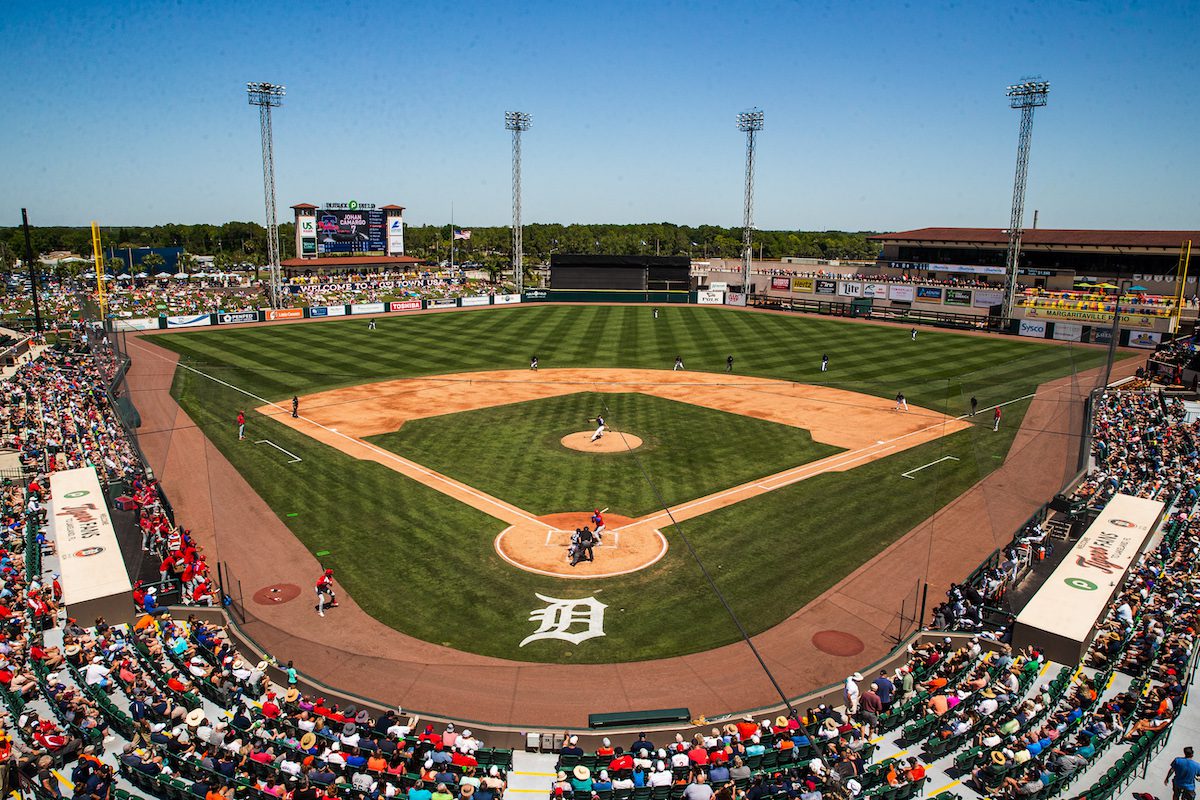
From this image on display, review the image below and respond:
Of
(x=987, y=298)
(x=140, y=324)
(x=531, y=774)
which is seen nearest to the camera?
(x=531, y=774)

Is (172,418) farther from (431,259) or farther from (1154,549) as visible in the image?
(431,259)

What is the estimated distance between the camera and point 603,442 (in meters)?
31.5

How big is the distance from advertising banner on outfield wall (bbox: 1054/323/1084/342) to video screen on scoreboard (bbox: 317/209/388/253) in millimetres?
84056

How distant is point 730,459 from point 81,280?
103709 mm

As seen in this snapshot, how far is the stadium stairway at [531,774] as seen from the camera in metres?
11.4

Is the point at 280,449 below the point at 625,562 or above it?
above

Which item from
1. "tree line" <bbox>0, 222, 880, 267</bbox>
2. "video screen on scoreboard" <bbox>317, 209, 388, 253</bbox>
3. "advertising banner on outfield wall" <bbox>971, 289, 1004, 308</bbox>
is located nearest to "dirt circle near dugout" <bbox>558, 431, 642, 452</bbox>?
"advertising banner on outfield wall" <bbox>971, 289, 1004, 308</bbox>

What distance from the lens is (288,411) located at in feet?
120

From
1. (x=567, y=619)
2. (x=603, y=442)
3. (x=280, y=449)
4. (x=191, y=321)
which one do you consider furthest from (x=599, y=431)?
(x=191, y=321)

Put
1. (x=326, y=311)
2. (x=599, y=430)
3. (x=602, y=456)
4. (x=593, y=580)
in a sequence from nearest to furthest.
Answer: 1. (x=593, y=580)
2. (x=602, y=456)
3. (x=599, y=430)
4. (x=326, y=311)

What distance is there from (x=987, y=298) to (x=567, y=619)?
222 ft

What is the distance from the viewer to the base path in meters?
14.5

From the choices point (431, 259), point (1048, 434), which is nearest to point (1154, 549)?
point (1048, 434)

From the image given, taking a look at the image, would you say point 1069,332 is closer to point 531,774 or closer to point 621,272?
point 621,272
